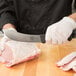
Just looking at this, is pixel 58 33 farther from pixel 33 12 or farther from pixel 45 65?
pixel 33 12

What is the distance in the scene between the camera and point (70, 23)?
1242 mm

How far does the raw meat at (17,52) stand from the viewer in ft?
3.57

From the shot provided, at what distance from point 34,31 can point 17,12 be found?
0.18m

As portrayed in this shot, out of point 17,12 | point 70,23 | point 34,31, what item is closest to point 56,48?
point 70,23

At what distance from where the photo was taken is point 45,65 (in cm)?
110

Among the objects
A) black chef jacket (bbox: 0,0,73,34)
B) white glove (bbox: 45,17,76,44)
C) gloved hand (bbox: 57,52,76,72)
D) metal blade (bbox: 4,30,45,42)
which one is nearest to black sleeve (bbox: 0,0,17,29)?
black chef jacket (bbox: 0,0,73,34)

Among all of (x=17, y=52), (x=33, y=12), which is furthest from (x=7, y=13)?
(x=17, y=52)

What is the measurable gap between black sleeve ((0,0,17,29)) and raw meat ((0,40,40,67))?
0.31m

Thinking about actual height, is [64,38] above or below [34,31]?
above

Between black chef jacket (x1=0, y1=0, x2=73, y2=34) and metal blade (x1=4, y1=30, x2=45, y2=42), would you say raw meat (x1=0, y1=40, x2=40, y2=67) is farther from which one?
black chef jacket (x1=0, y1=0, x2=73, y2=34)

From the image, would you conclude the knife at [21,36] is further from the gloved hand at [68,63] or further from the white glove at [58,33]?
the gloved hand at [68,63]

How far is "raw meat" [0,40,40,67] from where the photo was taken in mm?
1087

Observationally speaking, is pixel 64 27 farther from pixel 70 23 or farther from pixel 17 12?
pixel 17 12

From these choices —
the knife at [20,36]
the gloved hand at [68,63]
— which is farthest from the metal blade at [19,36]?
the gloved hand at [68,63]
